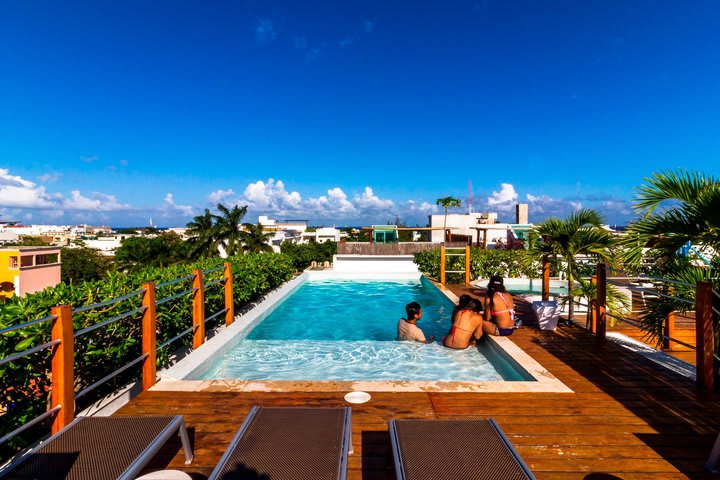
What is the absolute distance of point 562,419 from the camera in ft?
10.5

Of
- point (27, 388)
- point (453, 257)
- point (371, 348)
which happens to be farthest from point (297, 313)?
point (27, 388)

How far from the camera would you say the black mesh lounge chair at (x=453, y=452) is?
2020 mm

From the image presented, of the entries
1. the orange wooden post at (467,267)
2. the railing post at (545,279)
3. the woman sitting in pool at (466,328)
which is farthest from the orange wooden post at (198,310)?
the orange wooden post at (467,267)

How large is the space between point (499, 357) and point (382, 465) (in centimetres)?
343

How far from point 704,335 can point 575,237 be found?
2.77 m

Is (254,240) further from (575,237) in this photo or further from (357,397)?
(357,397)

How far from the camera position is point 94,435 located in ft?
7.57

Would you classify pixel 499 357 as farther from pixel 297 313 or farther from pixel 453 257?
pixel 453 257

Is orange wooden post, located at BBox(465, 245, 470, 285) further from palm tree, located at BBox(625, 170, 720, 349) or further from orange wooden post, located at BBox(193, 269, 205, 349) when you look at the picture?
orange wooden post, located at BBox(193, 269, 205, 349)

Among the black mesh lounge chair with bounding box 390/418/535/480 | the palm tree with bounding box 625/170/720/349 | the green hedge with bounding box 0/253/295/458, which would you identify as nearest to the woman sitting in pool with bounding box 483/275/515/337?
the palm tree with bounding box 625/170/720/349

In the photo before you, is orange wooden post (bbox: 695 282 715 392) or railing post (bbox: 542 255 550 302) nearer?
orange wooden post (bbox: 695 282 715 392)

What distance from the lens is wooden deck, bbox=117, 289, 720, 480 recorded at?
257 cm

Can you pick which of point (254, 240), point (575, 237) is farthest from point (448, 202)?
point (575, 237)

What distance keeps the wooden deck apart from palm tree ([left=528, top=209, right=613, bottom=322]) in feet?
7.34
